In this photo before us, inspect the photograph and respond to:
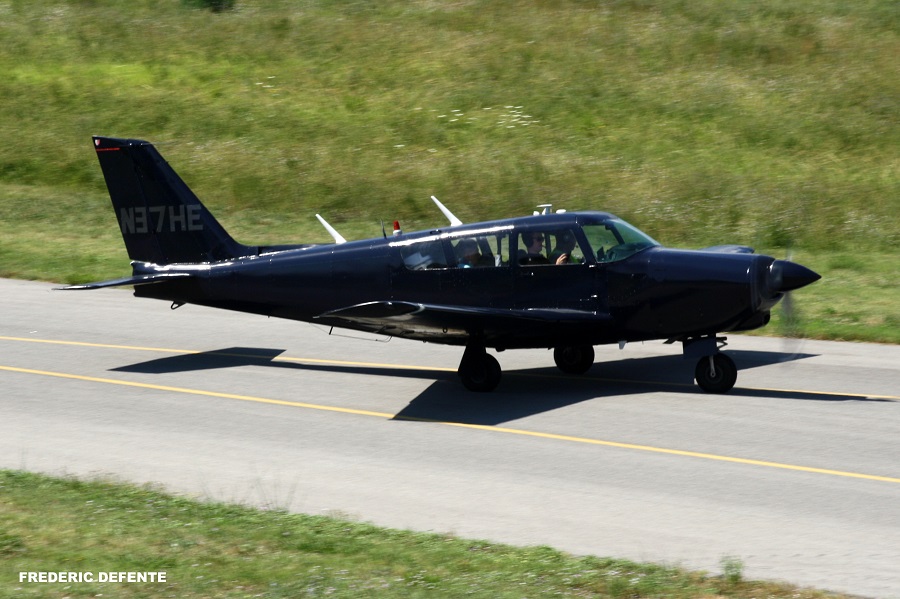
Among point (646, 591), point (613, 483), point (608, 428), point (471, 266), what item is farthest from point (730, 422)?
point (646, 591)

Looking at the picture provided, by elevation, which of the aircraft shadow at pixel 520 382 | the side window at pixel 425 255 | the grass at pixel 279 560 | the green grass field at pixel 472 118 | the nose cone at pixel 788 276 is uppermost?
the green grass field at pixel 472 118

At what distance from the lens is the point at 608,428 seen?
11.9 m

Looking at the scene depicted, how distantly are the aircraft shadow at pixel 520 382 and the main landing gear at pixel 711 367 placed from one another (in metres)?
0.18

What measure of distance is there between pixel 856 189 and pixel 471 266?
17.5m

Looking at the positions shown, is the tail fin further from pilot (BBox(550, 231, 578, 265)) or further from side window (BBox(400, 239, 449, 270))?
pilot (BBox(550, 231, 578, 265))

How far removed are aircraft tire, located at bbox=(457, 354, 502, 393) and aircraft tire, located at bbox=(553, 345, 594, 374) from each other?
1.26 metres

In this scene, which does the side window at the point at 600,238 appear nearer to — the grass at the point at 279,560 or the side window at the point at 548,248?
the side window at the point at 548,248

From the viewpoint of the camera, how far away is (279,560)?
7809 millimetres

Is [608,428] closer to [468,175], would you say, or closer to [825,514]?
[825,514]

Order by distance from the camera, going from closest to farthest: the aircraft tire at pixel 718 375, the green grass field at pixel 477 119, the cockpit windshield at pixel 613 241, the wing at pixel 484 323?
the wing at pixel 484 323 → the aircraft tire at pixel 718 375 → the cockpit windshield at pixel 613 241 → the green grass field at pixel 477 119

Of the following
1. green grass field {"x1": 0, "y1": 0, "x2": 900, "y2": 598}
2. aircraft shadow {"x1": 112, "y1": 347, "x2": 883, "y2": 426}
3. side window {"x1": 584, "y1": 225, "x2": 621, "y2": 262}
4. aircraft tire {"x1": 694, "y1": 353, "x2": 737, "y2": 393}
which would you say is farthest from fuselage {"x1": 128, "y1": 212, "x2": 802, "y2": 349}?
green grass field {"x1": 0, "y1": 0, "x2": 900, "y2": 598}

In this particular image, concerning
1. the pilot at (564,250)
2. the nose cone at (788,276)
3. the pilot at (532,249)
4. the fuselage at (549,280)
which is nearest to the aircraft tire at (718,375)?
the fuselage at (549,280)

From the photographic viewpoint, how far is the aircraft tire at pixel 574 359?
568 inches

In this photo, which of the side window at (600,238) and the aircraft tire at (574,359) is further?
the aircraft tire at (574,359)
